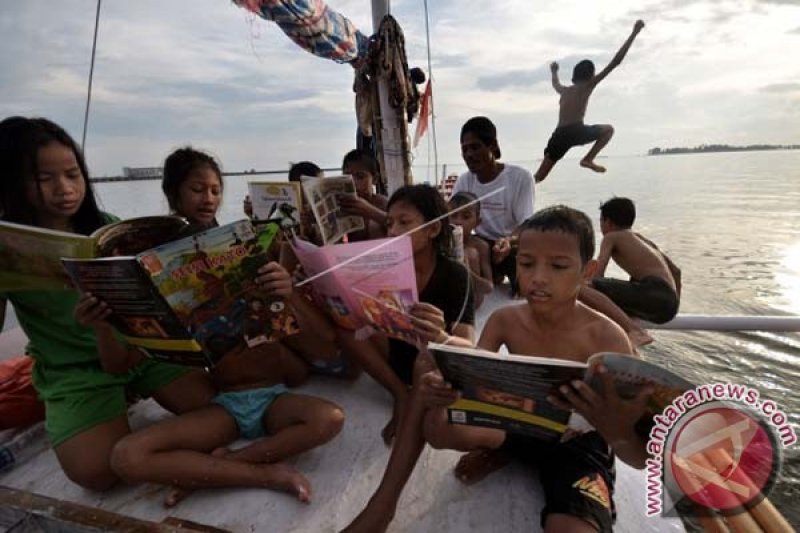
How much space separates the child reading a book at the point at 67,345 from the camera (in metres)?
1.27

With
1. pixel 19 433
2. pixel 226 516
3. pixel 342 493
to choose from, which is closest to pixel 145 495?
pixel 226 516

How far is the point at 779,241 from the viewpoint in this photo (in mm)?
8836

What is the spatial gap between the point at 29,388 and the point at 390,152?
2949mm

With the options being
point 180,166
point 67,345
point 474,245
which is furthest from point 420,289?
point 474,245

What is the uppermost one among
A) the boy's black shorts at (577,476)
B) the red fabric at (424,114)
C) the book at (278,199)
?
the red fabric at (424,114)

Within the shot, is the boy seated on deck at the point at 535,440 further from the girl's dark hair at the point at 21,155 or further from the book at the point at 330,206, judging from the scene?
the girl's dark hair at the point at 21,155

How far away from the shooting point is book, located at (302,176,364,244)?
1.85 metres

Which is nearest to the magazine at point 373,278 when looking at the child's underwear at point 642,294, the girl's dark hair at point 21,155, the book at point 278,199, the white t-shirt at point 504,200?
the book at point 278,199

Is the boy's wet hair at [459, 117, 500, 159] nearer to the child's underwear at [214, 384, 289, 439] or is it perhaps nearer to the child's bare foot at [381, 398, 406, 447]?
the child's bare foot at [381, 398, 406, 447]

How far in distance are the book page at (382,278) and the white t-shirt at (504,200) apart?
80.2 inches

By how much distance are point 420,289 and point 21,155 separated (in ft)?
4.32

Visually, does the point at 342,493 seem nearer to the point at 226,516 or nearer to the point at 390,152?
the point at 226,516

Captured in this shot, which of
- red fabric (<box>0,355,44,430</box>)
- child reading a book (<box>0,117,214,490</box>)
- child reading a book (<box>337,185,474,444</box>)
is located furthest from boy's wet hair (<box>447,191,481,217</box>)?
red fabric (<box>0,355,44,430</box>)

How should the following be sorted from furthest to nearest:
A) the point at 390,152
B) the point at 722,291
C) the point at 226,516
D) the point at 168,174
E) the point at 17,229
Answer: the point at 722,291, the point at 390,152, the point at 168,174, the point at 226,516, the point at 17,229
